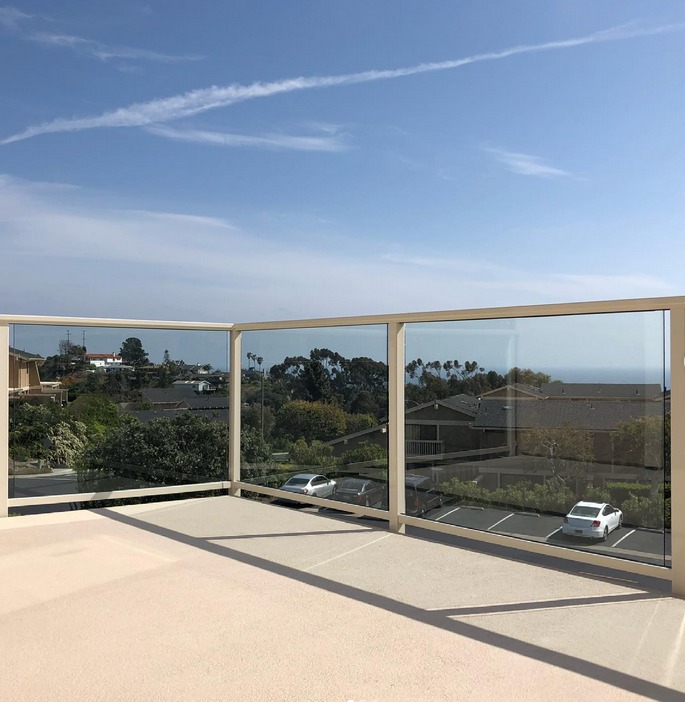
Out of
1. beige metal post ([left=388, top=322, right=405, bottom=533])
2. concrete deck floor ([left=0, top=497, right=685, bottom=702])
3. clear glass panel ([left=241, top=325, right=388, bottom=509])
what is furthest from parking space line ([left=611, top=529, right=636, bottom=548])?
clear glass panel ([left=241, top=325, right=388, bottom=509])

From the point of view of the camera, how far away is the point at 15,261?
1764cm

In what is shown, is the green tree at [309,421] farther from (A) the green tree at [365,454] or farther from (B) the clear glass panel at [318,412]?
(A) the green tree at [365,454]

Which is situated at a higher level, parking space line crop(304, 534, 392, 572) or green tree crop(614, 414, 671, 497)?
green tree crop(614, 414, 671, 497)

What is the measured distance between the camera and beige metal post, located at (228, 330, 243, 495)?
207 inches

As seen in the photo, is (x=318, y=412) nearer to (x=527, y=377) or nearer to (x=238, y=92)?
(x=527, y=377)

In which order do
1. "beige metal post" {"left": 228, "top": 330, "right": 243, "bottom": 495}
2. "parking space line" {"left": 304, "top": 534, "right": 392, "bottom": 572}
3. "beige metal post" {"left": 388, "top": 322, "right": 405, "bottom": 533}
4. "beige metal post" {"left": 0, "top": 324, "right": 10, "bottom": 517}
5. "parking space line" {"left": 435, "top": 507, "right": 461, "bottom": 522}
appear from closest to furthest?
"parking space line" {"left": 304, "top": 534, "right": 392, "bottom": 572} → "parking space line" {"left": 435, "top": 507, "right": 461, "bottom": 522} → "beige metal post" {"left": 388, "top": 322, "right": 405, "bottom": 533} → "beige metal post" {"left": 0, "top": 324, "right": 10, "bottom": 517} → "beige metal post" {"left": 228, "top": 330, "right": 243, "bottom": 495}

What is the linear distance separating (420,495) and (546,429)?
3.20ft

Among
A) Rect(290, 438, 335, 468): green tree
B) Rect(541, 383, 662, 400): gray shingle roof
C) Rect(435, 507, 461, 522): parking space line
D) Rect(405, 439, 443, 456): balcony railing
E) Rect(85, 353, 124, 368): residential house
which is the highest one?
Rect(85, 353, 124, 368): residential house

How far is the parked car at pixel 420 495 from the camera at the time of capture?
13.1ft

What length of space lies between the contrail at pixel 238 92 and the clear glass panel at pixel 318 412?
9.78 meters

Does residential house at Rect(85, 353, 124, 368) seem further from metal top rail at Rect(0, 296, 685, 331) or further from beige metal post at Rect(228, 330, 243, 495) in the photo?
beige metal post at Rect(228, 330, 243, 495)

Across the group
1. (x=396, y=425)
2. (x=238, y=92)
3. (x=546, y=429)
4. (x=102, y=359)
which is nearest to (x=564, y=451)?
(x=546, y=429)

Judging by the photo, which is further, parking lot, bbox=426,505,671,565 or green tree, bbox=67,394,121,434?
green tree, bbox=67,394,121,434

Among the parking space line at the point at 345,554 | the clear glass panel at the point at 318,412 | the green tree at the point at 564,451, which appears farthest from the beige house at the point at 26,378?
the green tree at the point at 564,451
